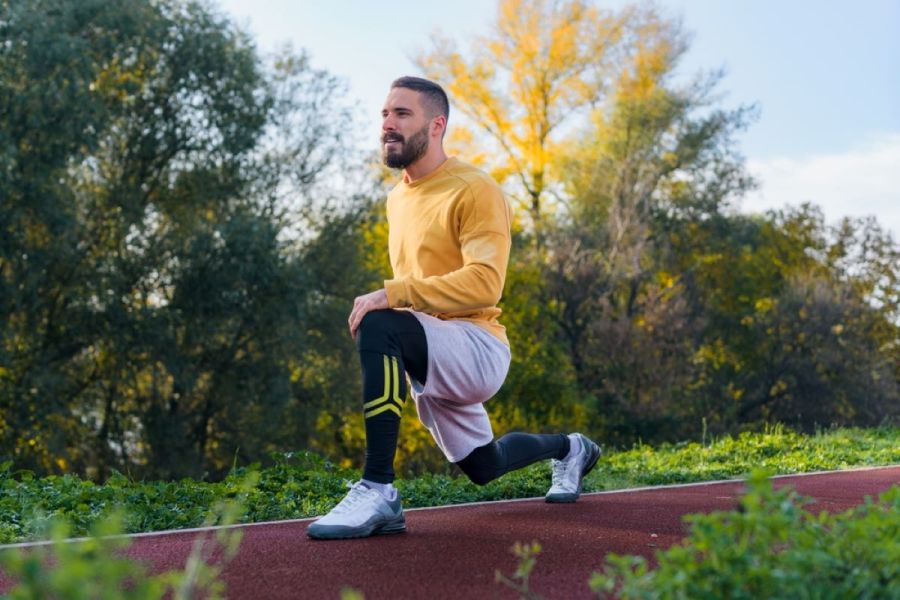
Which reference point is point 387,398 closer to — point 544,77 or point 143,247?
point 143,247

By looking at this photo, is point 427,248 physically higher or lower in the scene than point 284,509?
higher

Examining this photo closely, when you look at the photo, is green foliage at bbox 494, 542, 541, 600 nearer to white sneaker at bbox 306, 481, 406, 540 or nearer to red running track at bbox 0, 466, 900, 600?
red running track at bbox 0, 466, 900, 600

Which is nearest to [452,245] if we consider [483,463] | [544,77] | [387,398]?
[387,398]

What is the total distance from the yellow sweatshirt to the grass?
1.19 m

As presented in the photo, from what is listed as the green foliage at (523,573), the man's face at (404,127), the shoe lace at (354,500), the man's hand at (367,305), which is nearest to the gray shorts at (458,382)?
the man's hand at (367,305)

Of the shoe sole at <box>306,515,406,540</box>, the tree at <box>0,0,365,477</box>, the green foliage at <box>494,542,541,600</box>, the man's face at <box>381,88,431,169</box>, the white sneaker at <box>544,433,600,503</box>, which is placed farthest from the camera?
the tree at <box>0,0,365,477</box>

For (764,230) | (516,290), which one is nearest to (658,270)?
(516,290)

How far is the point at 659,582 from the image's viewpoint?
241cm

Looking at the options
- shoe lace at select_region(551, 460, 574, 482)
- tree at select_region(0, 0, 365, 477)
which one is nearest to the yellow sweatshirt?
shoe lace at select_region(551, 460, 574, 482)

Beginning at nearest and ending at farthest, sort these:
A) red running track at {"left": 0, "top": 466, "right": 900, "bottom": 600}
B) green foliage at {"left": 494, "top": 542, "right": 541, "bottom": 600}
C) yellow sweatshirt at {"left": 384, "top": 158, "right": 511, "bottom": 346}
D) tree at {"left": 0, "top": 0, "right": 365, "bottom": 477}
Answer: green foliage at {"left": 494, "top": 542, "right": 541, "bottom": 600}
red running track at {"left": 0, "top": 466, "right": 900, "bottom": 600}
yellow sweatshirt at {"left": 384, "top": 158, "right": 511, "bottom": 346}
tree at {"left": 0, "top": 0, "right": 365, "bottom": 477}

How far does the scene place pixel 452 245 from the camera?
507cm

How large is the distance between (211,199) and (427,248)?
21037 mm

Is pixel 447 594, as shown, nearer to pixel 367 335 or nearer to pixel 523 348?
pixel 367 335

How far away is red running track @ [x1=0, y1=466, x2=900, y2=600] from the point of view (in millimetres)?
3512
